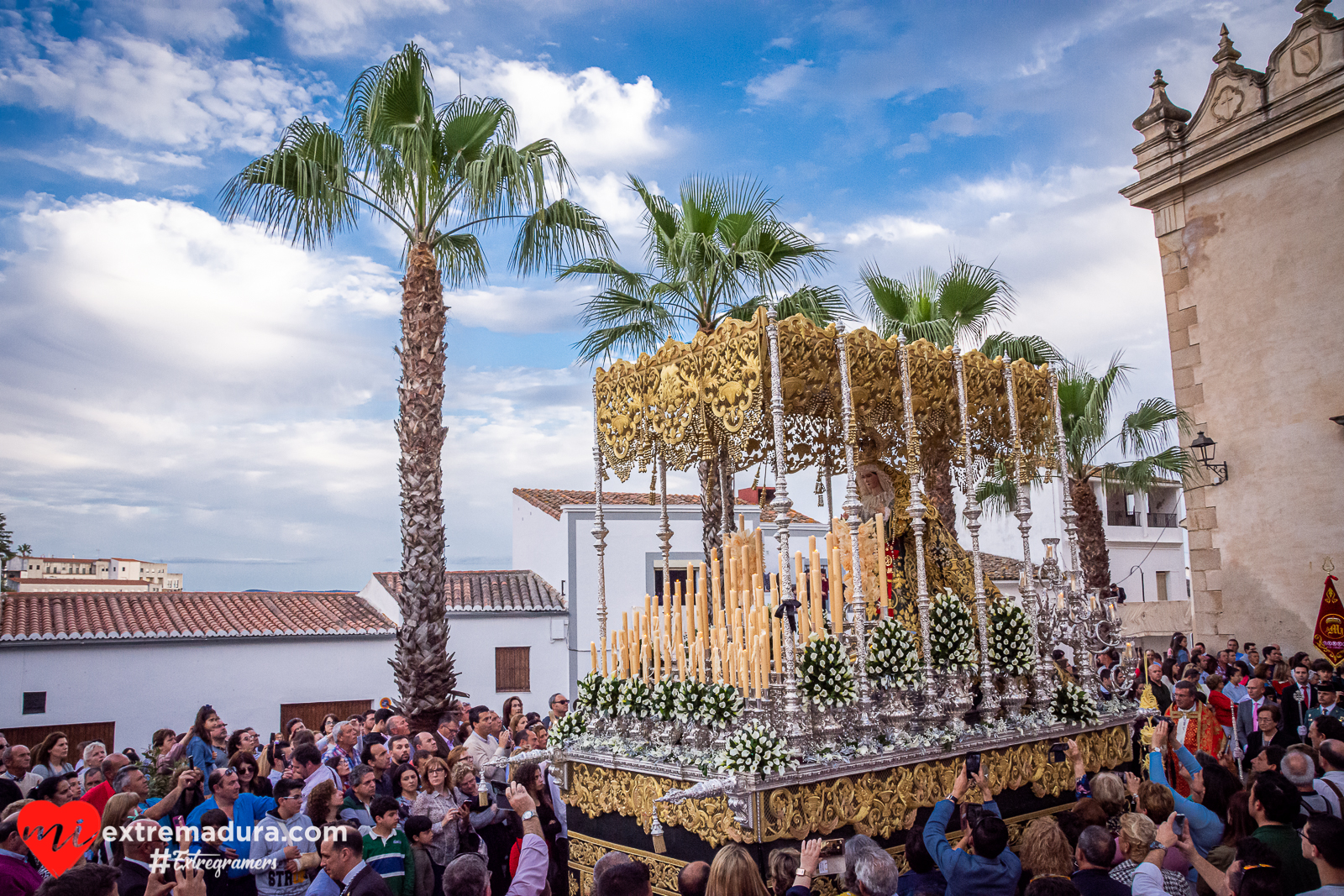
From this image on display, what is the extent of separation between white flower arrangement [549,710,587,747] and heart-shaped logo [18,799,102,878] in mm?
3391

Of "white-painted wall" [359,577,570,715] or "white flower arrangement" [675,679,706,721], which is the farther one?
"white-painted wall" [359,577,570,715]

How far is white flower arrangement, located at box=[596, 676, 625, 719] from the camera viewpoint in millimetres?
7262

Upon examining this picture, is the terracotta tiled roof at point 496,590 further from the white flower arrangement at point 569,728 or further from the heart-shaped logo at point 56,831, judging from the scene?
the heart-shaped logo at point 56,831

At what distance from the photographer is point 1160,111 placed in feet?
46.1

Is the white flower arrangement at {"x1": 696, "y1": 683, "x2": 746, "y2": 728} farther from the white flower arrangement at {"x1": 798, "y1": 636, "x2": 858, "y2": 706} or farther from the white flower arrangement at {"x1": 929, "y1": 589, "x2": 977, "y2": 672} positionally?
the white flower arrangement at {"x1": 929, "y1": 589, "x2": 977, "y2": 672}

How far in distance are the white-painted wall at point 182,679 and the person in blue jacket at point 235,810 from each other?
11571 mm

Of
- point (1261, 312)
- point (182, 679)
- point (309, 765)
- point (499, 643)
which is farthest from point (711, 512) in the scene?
point (182, 679)

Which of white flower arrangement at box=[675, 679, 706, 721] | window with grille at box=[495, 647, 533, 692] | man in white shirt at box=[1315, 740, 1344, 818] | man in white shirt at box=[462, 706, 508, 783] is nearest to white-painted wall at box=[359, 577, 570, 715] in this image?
window with grille at box=[495, 647, 533, 692]

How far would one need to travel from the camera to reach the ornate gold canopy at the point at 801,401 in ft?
22.3

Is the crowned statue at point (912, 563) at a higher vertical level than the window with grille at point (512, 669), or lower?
higher

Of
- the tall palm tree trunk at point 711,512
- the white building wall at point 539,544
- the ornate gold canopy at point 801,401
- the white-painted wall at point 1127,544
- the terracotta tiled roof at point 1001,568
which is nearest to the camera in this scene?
the ornate gold canopy at point 801,401

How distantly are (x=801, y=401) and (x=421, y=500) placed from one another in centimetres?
584

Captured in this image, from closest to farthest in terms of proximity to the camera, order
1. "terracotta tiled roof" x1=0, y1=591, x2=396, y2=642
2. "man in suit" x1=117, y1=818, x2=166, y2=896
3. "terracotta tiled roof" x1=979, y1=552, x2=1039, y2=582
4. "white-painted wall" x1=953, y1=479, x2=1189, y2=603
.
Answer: "man in suit" x1=117, y1=818, x2=166, y2=896 < "terracotta tiled roof" x1=0, y1=591, x2=396, y2=642 < "terracotta tiled roof" x1=979, y1=552, x2=1039, y2=582 < "white-painted wall" x1=953, y1=479, x2=1189, y2=603

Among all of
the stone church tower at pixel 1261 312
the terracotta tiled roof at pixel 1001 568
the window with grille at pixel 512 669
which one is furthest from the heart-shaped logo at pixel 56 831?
the terracotta tiled roof at pixel 1001 568
